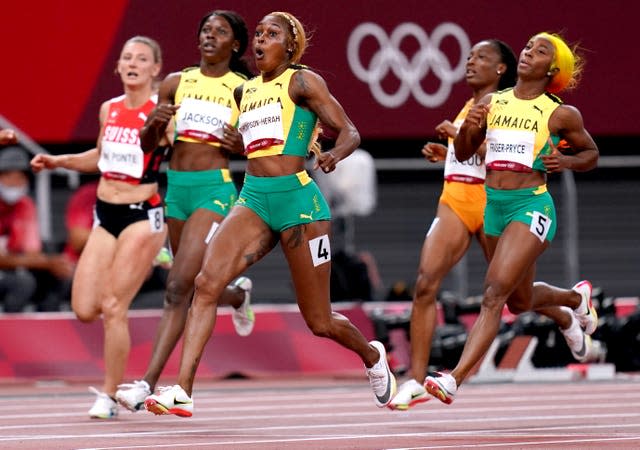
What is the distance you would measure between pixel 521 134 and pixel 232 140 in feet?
6.64

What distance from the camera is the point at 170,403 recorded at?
10.0 m

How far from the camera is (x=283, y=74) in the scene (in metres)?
10.6

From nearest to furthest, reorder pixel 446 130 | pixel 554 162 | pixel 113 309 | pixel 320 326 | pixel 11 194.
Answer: pixel 320 326
pixel 554 162
pixel 446 130
pixel 113 309
pixel 11 194

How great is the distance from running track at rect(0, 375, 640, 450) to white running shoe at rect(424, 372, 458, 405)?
23 cm

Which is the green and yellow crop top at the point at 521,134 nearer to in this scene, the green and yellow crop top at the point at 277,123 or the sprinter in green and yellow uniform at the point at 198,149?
the green and yellow crop top at the point at 277,123

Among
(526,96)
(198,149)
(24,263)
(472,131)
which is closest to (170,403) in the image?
(198,149)

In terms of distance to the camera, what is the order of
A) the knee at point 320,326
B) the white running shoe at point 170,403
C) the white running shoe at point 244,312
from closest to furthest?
the white running shoe at point 170,403
the knee at point 320,326
the white running shoe at point 244,312

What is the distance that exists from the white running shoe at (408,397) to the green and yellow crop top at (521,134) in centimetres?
158

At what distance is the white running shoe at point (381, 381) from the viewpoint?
11242mm

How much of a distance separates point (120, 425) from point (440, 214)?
9.19ft

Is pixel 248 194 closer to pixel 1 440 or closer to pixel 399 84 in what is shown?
pixel 1 440

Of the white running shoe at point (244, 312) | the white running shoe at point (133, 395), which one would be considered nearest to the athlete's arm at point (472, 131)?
the white running shoe at point (244, 312)

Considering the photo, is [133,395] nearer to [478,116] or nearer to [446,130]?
[446,130]

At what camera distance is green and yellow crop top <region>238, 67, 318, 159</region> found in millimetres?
10461
